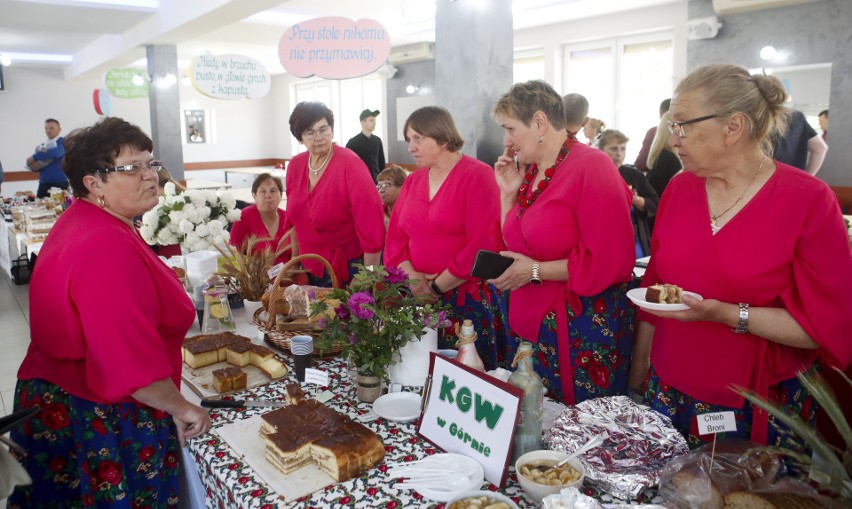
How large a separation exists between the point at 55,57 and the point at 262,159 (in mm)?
6339

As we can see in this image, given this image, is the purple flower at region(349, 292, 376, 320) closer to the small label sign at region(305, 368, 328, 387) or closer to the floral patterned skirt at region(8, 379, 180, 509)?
the small label sign at region(305, 368, 328, 387)

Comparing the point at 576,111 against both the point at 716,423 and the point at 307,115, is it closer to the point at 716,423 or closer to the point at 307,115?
the point at 307,115

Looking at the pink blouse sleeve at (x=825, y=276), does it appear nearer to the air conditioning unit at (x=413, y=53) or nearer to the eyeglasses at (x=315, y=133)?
the eyeglasses at (x=315, y=133)

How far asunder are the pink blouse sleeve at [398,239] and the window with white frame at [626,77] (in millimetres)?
6927

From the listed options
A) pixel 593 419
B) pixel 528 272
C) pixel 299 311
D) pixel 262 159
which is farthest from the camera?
pixel 262 159

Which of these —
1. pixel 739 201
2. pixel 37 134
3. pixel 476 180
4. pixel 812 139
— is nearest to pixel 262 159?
pixel 37 134

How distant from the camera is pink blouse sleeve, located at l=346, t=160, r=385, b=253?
9.98 feet

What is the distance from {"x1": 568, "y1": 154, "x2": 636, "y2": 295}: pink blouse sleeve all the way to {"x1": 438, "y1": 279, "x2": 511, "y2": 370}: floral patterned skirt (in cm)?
54

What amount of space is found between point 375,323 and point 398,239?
111 centimetres

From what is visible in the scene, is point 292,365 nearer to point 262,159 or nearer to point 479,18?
point 479,18

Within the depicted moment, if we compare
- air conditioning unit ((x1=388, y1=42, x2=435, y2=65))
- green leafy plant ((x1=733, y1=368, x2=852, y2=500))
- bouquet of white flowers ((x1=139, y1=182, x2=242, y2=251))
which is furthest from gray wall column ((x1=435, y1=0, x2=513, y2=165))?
air conditioning unit ((x1=388, y1=42, x2=435, y2=65))

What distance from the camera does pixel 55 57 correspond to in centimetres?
1303

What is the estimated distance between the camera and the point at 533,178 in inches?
83.5

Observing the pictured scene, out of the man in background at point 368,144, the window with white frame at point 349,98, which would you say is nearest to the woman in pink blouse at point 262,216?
the man in background at point 368,144
